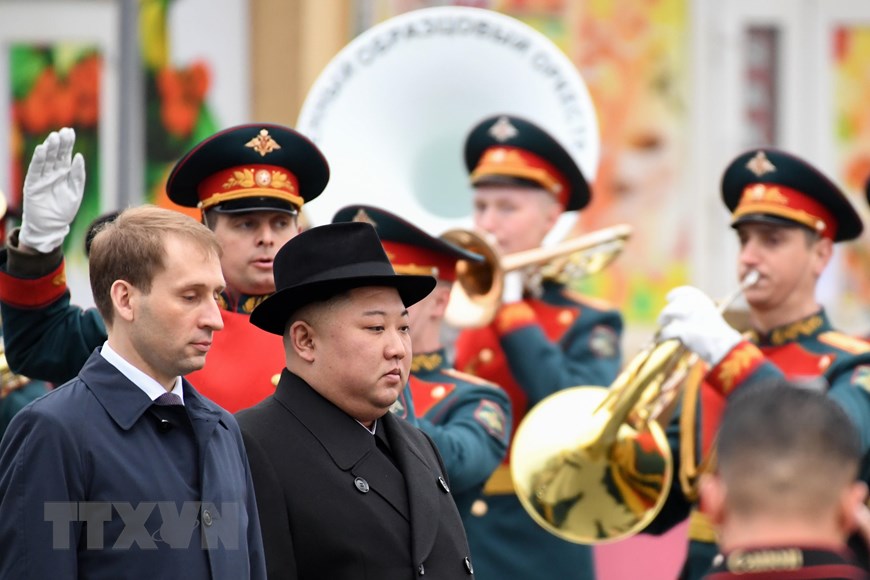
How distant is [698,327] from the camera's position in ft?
21.4

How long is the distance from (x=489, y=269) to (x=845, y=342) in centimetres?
133

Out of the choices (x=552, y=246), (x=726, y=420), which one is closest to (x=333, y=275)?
(x=726, y=420)

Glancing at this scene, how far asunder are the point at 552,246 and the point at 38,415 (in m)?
3.82

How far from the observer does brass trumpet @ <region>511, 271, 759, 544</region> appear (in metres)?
6.71

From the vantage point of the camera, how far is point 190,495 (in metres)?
4.21

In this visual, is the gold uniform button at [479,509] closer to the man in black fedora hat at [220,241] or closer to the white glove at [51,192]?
Answer: the man in black fedora hat at [220,241]

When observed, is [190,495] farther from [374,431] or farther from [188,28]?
[188,28]

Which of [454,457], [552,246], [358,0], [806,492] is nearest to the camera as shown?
[806,492]

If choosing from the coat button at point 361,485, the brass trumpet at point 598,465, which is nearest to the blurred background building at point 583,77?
the brass trumpet at point 598,465

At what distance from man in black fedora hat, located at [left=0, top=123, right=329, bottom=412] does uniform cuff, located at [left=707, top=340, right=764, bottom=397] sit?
5.06 ft

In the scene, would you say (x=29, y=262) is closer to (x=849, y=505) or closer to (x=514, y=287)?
(x=849, y=505)

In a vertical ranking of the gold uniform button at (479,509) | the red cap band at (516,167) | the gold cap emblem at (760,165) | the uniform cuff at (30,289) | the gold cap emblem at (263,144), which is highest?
the gold cap emblem at (263,144)

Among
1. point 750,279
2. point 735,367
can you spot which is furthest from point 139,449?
point 750,279

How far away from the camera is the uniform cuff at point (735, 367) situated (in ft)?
21.0
